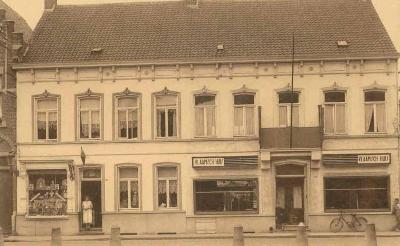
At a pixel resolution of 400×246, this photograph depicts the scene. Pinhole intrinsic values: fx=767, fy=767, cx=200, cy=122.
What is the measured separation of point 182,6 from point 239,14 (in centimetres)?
269

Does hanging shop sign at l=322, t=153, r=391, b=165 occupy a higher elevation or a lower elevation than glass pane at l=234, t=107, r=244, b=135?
lower

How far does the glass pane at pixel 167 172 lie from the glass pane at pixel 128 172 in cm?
100

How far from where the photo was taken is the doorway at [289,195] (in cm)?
3131

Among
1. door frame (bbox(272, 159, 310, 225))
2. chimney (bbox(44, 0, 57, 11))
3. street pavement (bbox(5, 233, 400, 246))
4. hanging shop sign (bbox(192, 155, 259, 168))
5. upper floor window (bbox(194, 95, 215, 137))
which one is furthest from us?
chimney (bbox(44, 0, 57, 11))

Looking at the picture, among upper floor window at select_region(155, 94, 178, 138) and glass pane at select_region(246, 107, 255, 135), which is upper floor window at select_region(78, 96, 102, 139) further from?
glass pane at select_region(246, 107, 255, 135)

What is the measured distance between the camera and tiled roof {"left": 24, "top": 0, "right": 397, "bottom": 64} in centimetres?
3167

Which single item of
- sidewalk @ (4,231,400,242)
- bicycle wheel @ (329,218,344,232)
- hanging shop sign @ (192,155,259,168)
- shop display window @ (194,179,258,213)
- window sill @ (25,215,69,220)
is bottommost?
sidewalk @ (4,231,400,242)

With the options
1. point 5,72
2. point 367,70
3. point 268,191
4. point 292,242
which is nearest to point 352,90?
point 367,70

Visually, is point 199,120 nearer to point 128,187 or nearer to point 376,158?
point 128,187

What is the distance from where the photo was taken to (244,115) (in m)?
31.7

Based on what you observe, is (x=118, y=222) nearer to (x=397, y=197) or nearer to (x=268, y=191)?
(x=268, y=191)

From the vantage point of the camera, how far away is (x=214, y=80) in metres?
31.6

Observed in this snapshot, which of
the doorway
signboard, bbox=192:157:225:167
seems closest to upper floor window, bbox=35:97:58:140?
signboard, bbox=192:157:225:167

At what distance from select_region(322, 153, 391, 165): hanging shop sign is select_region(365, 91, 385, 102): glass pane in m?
2.26
